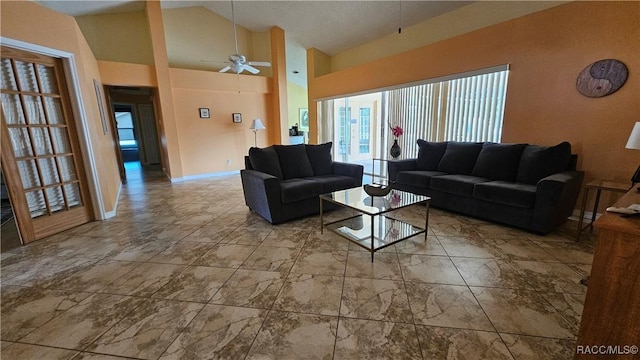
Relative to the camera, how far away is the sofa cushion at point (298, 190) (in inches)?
118

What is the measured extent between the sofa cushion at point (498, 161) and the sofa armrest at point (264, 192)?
2.55 m

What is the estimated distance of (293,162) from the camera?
3.64 metres

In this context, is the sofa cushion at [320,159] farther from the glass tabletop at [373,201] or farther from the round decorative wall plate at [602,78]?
the round decorative wall plate at [602,78]

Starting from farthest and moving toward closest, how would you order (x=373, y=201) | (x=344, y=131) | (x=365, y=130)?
(x=365, y=130) → (x=344, y=131) → (x=373, y=201)

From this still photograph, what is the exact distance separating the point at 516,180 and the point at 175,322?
11.6 feet

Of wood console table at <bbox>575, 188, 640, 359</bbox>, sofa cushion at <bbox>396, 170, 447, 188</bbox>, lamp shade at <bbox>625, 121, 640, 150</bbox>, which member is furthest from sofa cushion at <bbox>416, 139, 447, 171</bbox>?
wood console table at <bbox>575, 188, 640, 359</bbox>

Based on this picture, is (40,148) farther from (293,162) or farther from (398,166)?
(398,166)

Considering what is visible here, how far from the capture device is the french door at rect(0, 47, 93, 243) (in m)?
2.61

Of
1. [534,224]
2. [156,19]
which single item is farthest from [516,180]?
[156,19]

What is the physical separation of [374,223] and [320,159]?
4.96 ft

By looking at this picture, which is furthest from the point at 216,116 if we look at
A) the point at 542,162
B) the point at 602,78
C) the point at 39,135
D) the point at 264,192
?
the point at 602,78

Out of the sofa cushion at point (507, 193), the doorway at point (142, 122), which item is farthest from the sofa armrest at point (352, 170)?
the doorway at point (142, 122)

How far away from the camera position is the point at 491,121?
3652 millimetres

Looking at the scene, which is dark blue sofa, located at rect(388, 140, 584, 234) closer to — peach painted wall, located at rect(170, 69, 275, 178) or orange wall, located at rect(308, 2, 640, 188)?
orange wall, located at rect(308, 2, 640, 188)
